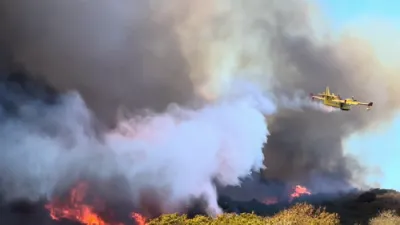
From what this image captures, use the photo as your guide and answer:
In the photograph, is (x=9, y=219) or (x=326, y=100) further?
(x=326, y=100)

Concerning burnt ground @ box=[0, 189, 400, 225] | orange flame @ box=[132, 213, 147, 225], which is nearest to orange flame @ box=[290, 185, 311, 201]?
burnt ground @ box=[0, 189, 400, 225]

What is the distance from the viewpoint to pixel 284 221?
231 feet

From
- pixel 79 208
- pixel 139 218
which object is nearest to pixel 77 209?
pixel 79 208

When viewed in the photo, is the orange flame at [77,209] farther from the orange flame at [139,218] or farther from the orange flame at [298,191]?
the orange flame at [298,191]

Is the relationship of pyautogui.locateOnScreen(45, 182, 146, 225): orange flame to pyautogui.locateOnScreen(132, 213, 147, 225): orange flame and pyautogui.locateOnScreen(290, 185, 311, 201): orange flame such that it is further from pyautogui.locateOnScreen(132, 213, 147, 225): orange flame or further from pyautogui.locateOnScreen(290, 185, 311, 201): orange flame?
pyautogui.locateOnScreen(290, 185, 311, 201): orange flame

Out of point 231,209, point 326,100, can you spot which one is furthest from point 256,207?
point 326,100

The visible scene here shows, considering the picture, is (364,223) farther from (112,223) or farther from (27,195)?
(27,195)

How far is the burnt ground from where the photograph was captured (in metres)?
74.8

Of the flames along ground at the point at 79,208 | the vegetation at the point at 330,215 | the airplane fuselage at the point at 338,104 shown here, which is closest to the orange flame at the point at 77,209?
the flames along ground at the point at 79,208

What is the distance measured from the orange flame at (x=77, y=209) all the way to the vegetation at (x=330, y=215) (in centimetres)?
941

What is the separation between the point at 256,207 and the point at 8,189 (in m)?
69.9

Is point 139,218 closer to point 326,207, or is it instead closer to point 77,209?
point 77,209

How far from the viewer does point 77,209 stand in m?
77.8

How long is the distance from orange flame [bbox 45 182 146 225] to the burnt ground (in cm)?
103
